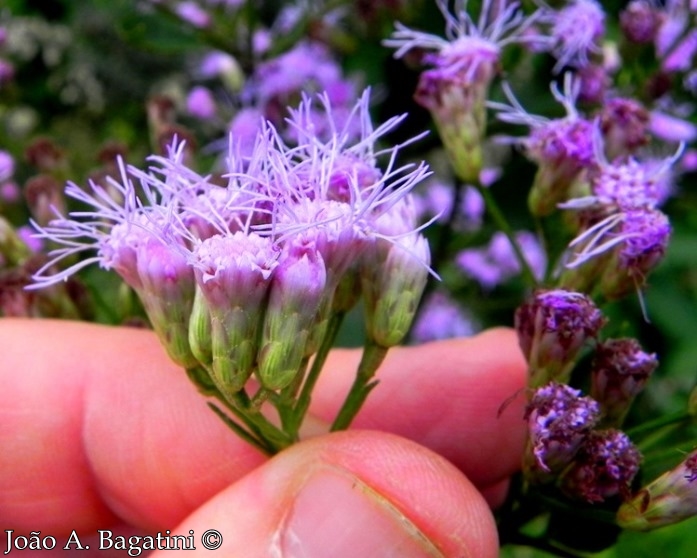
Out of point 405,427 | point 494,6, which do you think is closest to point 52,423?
point 405,427

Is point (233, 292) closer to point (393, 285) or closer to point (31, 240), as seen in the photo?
point (393, 285)

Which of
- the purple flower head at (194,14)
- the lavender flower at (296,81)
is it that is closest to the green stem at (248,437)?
the lavender flower at (296,81)

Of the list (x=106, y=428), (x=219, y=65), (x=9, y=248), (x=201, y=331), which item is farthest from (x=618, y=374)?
(x=219, y=65)

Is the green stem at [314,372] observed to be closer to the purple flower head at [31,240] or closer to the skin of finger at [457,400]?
the skin of finger at [457,400]

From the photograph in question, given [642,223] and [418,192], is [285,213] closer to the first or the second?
[642,223]

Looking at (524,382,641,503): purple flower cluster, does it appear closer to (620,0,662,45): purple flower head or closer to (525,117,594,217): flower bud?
(525,117,594,217): flower bud

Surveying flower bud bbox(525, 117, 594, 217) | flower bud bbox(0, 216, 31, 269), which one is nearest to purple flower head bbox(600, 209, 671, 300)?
flower bud bbox(525, 117, 594, 217)
